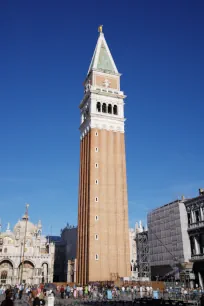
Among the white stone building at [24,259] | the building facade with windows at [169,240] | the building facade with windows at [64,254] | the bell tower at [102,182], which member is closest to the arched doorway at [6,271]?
the white stone building at [24,259]

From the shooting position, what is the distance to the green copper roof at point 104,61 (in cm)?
6493

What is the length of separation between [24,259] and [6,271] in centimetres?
431

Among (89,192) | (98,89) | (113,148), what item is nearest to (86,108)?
(98,89)

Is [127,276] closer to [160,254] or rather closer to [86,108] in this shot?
[160,254]

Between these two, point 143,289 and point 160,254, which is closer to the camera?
point 143,289

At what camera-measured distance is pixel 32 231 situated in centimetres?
7569

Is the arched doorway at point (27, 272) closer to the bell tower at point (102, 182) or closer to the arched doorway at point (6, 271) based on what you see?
the arched doorway at point (6, 271)

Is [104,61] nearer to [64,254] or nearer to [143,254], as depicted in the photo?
[143,254]

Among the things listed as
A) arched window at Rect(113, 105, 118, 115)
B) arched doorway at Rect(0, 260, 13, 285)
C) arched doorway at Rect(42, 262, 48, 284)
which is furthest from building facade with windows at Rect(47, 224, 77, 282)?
arched window at Rect(113, 105, 118, 115)

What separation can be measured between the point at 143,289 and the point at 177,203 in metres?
16.7

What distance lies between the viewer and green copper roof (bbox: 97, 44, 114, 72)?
64931mm

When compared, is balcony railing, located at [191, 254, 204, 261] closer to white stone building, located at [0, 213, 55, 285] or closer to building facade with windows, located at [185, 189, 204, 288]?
building facade with windows, located at [185, 189, 204, 288]

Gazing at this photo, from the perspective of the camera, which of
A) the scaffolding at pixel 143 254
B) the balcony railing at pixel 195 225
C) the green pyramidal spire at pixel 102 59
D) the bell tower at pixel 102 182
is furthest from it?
the scaffolding at pixel 143 254

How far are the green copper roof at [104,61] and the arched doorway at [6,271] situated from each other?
46.3 m
